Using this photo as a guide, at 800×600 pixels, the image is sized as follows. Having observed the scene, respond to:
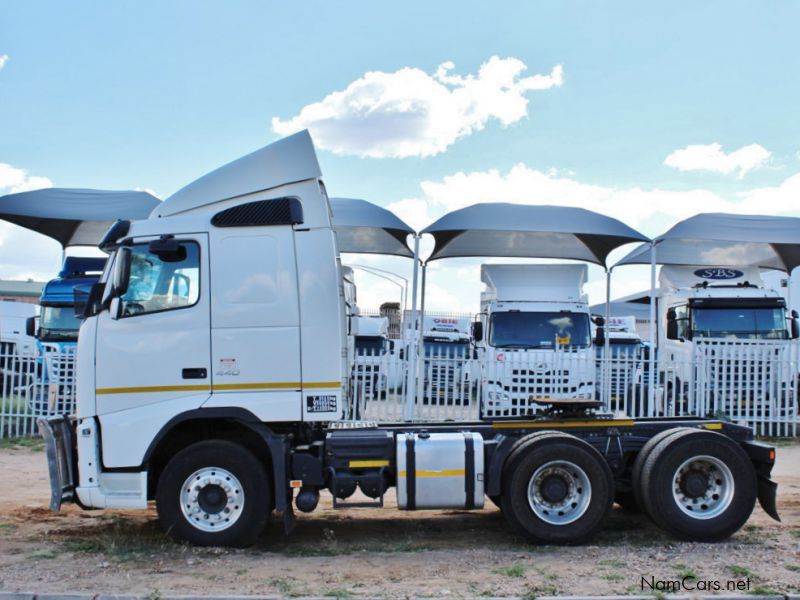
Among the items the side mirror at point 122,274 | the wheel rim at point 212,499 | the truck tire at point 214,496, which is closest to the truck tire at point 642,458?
the truck tire at point 214,496

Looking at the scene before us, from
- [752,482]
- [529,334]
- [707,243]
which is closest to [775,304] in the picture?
[707,243]

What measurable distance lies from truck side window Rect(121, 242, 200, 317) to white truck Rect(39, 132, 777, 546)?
13 millimetres

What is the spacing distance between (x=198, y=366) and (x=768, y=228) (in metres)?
14.3

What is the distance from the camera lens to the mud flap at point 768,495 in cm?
693

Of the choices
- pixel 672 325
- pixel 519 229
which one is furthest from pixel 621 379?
pixel 519 229

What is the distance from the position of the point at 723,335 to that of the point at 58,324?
14.6 m

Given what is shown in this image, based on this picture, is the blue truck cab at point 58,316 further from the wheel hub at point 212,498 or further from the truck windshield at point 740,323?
the truck windshield at point 740,323

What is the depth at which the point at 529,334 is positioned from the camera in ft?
49.3

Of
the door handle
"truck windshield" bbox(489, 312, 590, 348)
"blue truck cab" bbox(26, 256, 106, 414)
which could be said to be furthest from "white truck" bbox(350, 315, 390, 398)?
"blue truck cab" bbox(26, 256, 106, 414)

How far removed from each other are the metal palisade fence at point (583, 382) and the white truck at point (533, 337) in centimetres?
2

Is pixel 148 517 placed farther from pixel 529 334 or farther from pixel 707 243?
pixel 707 243

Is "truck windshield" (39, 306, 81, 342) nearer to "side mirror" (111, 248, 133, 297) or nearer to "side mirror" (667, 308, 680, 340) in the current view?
"side mirror" (111, 248, 133, 297)

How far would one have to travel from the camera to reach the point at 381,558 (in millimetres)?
6500

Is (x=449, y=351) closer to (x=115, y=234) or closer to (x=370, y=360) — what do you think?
(x=370, y=360)
